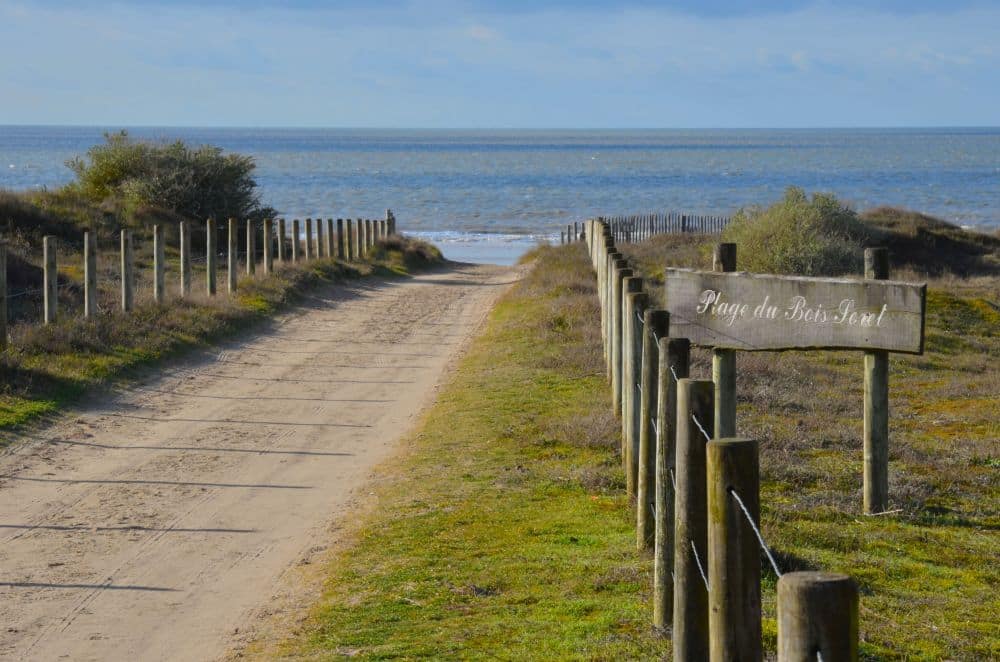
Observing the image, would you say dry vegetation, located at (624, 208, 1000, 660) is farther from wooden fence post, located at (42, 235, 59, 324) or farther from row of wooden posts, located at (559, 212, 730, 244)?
row of wooden posts, located at (559, 212, 730, 244)

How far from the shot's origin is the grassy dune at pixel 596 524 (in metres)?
5.95

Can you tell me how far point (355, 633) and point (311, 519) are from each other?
2582 millimetres

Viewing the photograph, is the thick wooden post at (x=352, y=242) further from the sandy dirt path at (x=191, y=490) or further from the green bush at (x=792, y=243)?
the sandy dirt path at (x=191, y=490)

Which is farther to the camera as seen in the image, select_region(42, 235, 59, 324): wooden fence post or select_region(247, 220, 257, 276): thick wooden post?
select_region(247, 220, 257, 276): thick wooden post

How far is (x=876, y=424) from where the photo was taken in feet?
26.9

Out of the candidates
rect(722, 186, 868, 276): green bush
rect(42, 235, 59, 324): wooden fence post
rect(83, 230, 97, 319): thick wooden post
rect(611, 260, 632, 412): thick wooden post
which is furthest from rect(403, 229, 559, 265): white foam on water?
rect(611, 260, 632, 412): thick wooden post

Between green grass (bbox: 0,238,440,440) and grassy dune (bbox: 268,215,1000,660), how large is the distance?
384cm

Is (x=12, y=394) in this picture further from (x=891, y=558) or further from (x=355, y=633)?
(x=891, y=558)

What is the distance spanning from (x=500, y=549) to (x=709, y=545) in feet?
12.6

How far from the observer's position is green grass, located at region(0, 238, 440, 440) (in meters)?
12.4

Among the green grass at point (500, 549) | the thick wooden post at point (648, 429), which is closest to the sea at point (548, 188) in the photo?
the green grass at point (500, 549)

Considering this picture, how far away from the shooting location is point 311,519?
8.60m

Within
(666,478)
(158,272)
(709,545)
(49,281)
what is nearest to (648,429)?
(666,478)

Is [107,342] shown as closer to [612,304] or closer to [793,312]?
[612,304]
